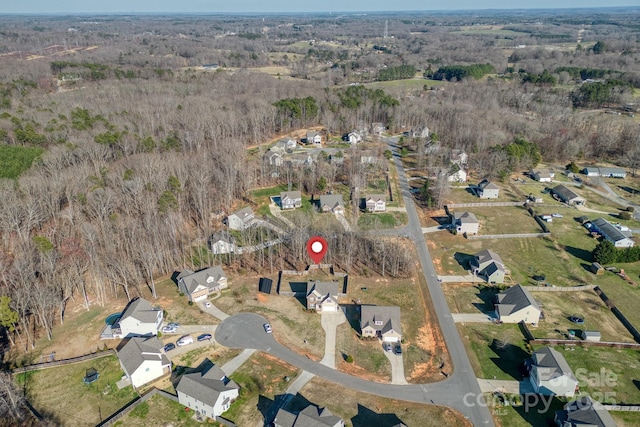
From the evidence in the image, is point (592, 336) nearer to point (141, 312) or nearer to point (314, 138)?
point (141, 312)

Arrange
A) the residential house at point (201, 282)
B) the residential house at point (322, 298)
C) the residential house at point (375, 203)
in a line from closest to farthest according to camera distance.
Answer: the residential house at point (322, 298), the residential house at point (201, 282), the residential house at point (375, 203)

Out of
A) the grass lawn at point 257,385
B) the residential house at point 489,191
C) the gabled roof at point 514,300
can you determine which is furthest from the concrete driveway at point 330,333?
the residential house at point 489,191

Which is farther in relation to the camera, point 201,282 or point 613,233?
point 613,233

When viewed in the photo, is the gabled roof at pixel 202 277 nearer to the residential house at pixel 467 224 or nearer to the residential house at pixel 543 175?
the residential house at pixel 467 224

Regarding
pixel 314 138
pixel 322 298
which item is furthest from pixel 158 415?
pixel 314 138

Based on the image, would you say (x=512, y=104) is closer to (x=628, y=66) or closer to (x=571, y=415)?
(x=628, y=66)
